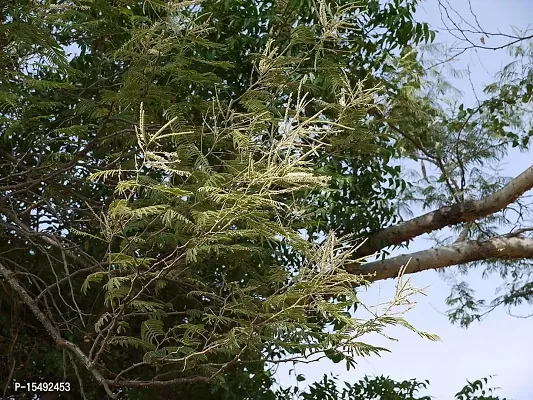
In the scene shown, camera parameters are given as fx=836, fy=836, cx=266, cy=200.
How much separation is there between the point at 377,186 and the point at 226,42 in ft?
3.14

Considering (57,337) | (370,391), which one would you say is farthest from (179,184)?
(370,391)

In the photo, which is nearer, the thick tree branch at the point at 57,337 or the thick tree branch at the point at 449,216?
the thick tree branch at the point at 57,337

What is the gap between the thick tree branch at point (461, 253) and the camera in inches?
161

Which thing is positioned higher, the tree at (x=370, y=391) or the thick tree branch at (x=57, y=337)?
the tree at (x=370, y=391)

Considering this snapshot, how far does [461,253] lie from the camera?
13.5ft

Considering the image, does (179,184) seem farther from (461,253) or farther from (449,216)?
(461,253)

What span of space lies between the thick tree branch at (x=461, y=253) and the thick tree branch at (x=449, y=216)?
0.11 m

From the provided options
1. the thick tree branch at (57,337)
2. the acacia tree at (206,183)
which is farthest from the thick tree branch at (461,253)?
the thick tree branch at (57,337)

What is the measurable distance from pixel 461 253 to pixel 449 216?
0.21 m

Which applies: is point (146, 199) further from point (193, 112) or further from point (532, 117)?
point (532, 117)

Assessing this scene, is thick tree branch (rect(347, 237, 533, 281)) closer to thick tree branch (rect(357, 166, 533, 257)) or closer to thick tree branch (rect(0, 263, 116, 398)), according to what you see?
thick tree branch (rect(357, 166, 533, 257))

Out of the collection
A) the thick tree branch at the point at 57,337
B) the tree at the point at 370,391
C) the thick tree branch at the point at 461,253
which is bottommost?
the thick tree branch at the point at 57,337

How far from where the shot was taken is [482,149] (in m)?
4.53

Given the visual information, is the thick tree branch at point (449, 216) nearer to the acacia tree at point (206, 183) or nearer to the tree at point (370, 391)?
the acacia tree at point (206, 183)
